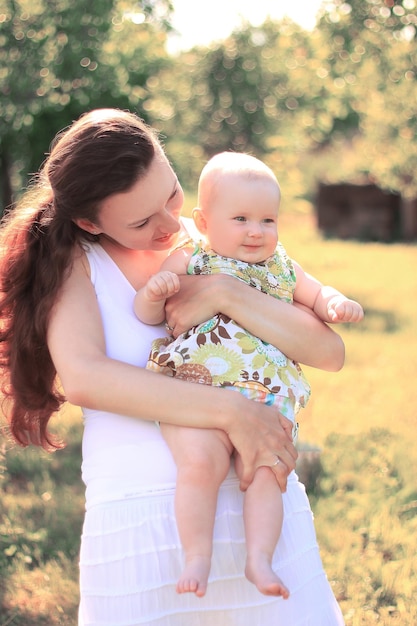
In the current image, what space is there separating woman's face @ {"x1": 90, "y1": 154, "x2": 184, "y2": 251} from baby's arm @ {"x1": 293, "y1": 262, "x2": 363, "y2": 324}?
0.41 meters

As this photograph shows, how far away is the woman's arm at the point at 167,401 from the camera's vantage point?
2.14 metres

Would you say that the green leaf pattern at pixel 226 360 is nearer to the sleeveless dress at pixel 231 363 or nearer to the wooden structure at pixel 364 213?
the sleeveless dress at pixel 231 363

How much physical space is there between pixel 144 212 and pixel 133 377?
43 centimetres

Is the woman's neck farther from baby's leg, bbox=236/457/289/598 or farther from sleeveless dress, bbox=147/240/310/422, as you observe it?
baby's leg, bbox=236/457/289/598

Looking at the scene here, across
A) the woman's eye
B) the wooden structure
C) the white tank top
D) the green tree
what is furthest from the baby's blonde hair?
the wooden structure

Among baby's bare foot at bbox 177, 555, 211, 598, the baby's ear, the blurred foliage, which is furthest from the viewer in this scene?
the blurred foliage

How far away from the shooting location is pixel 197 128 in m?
16.5

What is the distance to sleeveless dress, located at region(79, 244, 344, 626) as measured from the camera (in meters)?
2.16

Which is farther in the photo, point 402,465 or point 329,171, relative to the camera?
point 329,171

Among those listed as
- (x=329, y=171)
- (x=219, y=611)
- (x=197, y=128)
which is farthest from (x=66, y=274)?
(x=329, y=171)

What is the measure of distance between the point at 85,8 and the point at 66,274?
328cm

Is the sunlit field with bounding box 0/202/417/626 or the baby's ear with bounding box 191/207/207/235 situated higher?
the baby's ear with bounding box 191/207/207/235

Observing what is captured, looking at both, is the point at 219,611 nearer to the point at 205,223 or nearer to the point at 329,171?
the point at 205,223

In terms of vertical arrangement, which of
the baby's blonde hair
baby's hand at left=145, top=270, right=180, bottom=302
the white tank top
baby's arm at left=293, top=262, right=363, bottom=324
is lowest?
the white tank top
